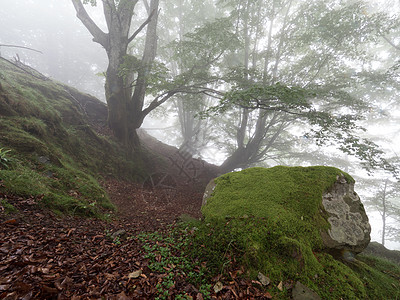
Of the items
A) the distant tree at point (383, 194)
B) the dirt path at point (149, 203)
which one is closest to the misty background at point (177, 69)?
the distant tree at point (383, 194)

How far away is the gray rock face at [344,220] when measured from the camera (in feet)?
9.61

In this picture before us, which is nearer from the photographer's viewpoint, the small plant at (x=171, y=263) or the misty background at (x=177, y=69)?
the small plant at (x=171, y=263)

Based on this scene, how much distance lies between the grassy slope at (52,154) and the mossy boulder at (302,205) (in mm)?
3085

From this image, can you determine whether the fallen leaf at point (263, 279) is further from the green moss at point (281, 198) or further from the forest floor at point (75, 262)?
the green moss at point (281, 198)

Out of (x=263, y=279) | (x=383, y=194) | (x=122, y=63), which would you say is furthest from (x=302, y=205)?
(x=383, y=194)

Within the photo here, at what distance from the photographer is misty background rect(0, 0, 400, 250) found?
11.3 m

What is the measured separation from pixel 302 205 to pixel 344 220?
966 mm

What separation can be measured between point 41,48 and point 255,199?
39565 millimetres

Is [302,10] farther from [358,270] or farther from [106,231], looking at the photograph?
[106,231]

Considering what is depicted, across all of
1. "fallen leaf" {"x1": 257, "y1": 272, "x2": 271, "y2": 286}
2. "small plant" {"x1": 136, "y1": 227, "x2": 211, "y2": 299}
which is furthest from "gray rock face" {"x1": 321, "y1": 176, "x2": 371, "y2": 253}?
"small plant" {"x1": 136, "y1": 227, "x2": 211, "y2": 299}

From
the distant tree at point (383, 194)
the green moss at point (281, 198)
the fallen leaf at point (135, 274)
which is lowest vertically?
the fallen leaf at point (135, 274)

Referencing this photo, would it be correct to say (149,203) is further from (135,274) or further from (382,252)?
(382,252)

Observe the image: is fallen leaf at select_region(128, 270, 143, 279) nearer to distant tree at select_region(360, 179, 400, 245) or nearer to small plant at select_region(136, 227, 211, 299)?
small plant at select_region(136, 227, 211, 299)

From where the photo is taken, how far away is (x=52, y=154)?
15.7 ft
